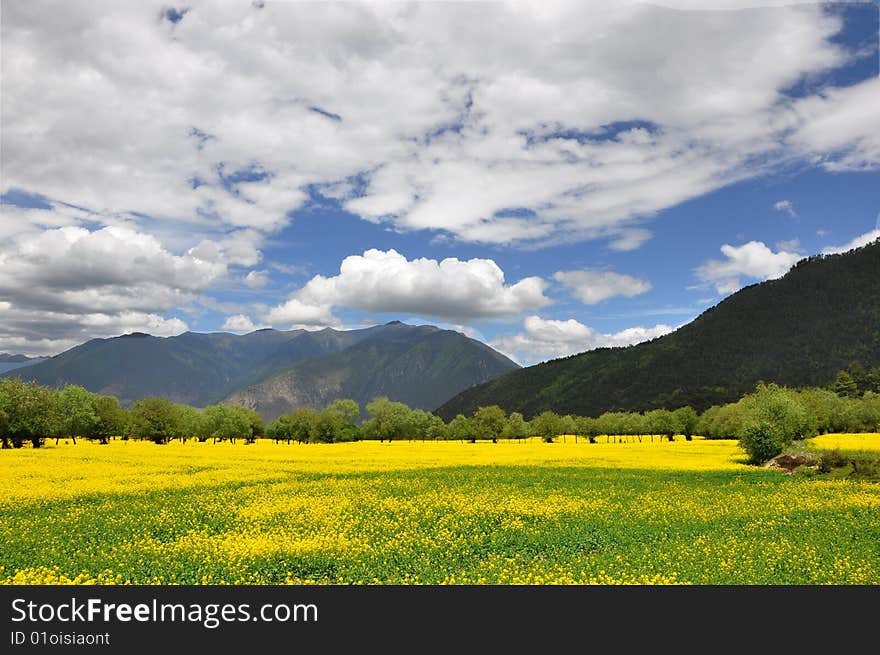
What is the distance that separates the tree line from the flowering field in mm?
27726

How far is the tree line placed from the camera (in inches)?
2608

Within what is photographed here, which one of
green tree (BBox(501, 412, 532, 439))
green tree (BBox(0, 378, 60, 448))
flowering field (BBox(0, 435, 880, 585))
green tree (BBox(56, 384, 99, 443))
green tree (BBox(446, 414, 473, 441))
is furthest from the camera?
green tree (BBox(501, 412, 532, 439))

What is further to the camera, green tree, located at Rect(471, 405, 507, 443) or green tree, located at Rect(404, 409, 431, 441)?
green tree, located at Rect(404, 409, 431, 441)

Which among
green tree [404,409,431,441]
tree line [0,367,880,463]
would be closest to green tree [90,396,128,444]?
tree line [0,367,880,463]

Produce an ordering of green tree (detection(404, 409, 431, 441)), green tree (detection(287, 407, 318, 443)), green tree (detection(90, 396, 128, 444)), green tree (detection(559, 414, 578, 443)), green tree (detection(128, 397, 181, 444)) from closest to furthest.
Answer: green tree (detection(90, 396, 128, 444)) < green tree (detection(128, 397, 181, 444)) < green tree (detection(287, 407, 318, 443)) < green tree (detection(559, 414, 578, 443)) < green tree (detection(404, 409, 431, 441))

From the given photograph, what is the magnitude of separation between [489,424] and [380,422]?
1092 inches

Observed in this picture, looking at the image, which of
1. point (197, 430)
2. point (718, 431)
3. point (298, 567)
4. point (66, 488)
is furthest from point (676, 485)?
point (197, 430)

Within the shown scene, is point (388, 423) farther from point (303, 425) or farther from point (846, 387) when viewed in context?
point (846, 387)

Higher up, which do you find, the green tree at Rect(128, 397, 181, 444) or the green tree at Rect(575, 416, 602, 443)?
the green tree at Rect(128, 397, 181, 444)

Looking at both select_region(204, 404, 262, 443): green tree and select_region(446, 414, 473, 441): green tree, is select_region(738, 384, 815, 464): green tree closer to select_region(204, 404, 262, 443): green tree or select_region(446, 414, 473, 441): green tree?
select_region(446, 414, 473, 441): green tree

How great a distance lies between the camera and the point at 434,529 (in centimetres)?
1970

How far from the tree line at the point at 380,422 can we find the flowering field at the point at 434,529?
1092 inches

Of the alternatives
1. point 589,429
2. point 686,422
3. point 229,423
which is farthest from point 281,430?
point 686,422
